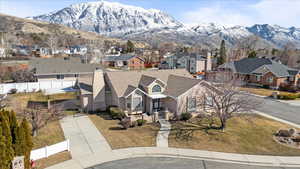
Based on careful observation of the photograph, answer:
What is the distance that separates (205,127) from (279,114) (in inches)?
566

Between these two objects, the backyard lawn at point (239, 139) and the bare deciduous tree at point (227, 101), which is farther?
the bare deciduous tree at point (227, 101)

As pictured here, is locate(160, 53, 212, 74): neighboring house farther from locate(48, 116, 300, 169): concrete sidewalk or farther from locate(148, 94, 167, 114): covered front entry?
locate(48, 116, 300, 169): concrete sidewalk

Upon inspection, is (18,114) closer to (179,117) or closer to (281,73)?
(179,117)

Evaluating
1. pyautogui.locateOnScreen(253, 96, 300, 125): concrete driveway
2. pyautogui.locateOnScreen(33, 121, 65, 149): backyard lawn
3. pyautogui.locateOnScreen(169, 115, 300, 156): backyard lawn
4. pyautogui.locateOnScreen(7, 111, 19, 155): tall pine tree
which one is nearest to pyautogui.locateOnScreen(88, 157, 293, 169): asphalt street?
pyautogui.locateOnScreen(169, 115, 300, 156): backyard lawn

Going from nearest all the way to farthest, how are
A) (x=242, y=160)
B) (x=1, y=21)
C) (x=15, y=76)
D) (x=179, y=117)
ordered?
(x=242, y=160) → (x=179, y=117) → (x=15, y=76) → (x=1, y=21)

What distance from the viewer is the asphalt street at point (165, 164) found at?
15832 mm

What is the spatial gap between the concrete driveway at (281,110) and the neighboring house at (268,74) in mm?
10230

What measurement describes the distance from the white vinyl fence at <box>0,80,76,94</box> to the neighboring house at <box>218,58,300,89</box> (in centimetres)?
3653

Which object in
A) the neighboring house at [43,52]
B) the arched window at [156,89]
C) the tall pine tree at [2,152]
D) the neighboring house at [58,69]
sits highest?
the neighboring house at [43,52]

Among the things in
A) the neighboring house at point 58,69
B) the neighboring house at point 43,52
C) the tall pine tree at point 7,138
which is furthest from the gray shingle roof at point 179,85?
the neighboring house at point 43,52

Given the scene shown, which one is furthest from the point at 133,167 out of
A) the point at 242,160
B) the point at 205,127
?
the point at 205,127

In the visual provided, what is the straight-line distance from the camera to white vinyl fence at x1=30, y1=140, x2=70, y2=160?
16008mm

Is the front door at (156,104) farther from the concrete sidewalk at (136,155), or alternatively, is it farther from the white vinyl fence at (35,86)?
the white vinyl fence at (35,86)

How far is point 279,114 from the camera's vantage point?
30.1 metres
